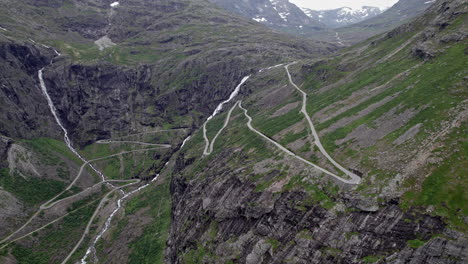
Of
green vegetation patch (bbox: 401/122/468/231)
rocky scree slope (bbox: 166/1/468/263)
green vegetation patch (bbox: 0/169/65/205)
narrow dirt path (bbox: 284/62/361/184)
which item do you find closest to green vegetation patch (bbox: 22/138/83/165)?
green vegetation patch (bbox: 0/169/65/205)

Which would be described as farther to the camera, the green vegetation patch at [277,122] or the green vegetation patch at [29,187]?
the green vegetation patch at [29,187]

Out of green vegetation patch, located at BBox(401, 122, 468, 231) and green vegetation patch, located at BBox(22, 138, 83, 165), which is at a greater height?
green vegetation patch, located at BBox(22, 138, 83, 165)

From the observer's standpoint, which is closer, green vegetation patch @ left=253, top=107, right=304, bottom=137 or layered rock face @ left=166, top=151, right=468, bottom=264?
layered rock face @ left=166, top=151, right=468, bottom=264

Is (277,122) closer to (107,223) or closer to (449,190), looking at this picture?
(449,190)

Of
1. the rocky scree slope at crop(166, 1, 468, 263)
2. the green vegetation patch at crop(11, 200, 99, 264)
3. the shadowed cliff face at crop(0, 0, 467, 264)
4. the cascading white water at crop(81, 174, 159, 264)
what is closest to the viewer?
the rocky scree slope at crop(166, 1, 468, 263)

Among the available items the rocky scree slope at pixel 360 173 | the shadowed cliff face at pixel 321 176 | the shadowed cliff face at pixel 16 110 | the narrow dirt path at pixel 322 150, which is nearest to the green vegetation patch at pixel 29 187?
the shadowed cliff face at pixel 321 176

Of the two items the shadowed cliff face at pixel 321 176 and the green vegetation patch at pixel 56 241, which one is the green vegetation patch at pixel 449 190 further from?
the green vegetation patch at pixel 56 241

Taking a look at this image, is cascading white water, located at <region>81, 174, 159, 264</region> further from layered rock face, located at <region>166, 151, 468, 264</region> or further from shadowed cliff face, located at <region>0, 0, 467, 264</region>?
layered rock face, located at <region>166, 151, 468, 264</region>

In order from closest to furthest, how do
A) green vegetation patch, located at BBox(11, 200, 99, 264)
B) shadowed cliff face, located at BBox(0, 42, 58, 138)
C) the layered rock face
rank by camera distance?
1. the layered rock face
2. green vegetation patch, located at BBox(11, 200, 99, 264)
3. shadowed cliff face, located at BBox(0, 42, 58, 138)
